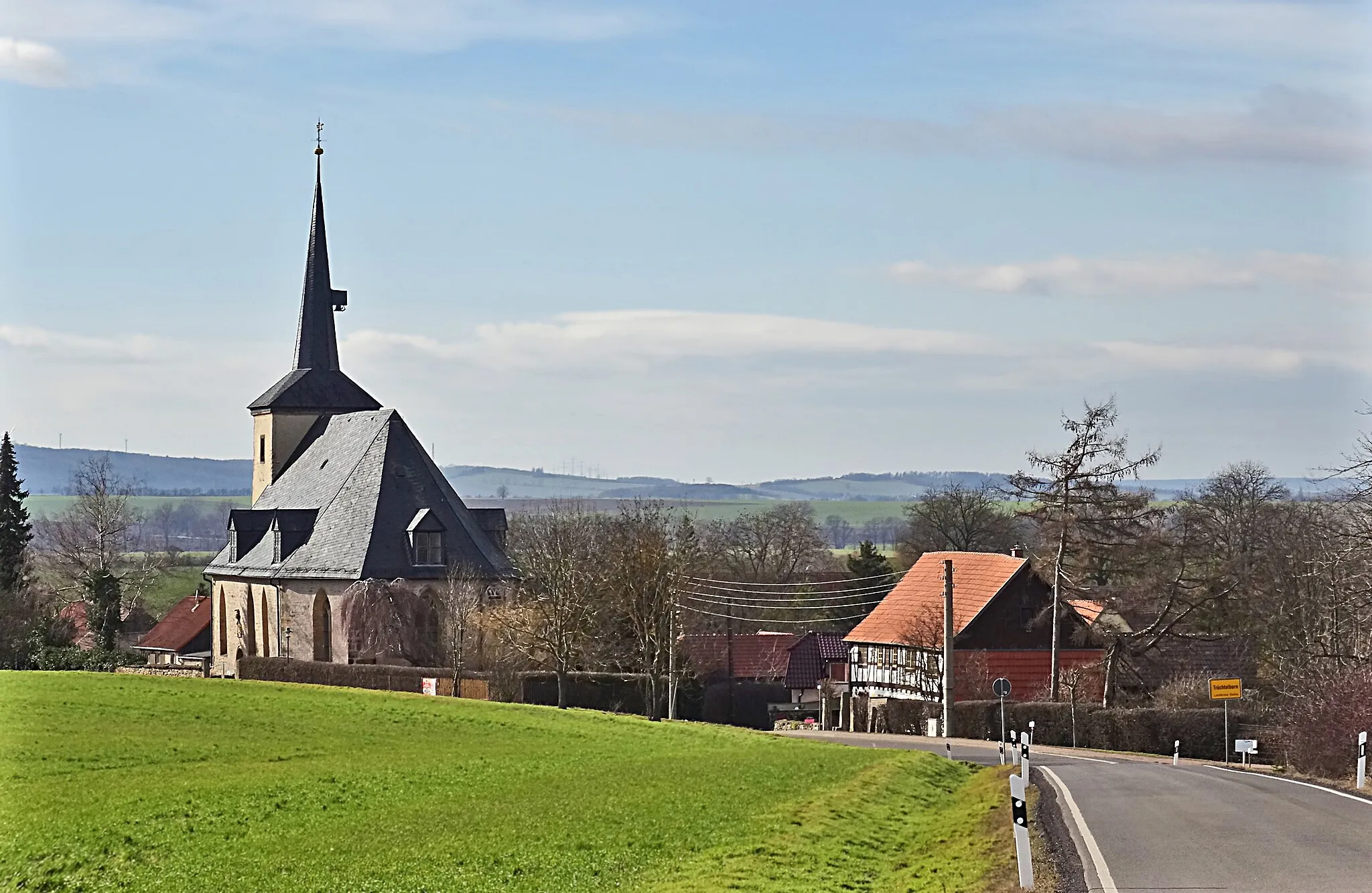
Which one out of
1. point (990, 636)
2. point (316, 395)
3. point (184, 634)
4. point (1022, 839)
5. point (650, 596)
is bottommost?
point (184, 634)

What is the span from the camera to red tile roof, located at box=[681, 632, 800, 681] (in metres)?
72.0

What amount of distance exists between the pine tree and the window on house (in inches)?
715

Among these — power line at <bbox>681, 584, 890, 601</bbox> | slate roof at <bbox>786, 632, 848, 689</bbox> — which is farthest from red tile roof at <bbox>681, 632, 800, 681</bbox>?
power line at <bbox>681, 584, 890, 601</bbox>

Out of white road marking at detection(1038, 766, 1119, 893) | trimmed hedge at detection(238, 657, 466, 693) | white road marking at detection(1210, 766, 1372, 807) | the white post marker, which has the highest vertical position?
the white post marker

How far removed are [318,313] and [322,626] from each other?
1751 centimetres

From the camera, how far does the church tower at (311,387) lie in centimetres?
7375

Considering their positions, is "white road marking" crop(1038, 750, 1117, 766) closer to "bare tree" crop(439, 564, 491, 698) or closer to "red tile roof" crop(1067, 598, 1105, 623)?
"red tile roof" crop(1067, 598, 1105, 623)

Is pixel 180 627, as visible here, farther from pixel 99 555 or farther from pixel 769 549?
pixel 769 549

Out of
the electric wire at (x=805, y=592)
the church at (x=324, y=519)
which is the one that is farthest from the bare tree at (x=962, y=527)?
the church at (x=324, y=519)

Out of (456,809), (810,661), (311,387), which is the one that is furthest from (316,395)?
(456,809)

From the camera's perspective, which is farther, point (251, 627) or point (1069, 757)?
point (251, 627)

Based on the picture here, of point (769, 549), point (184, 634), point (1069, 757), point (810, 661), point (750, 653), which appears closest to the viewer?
point (1069, 757)

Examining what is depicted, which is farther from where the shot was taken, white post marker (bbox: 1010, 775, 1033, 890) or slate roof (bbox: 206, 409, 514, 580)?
slate roof (bbox: 206, 409, 514, 580)

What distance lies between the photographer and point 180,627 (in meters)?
85.9
